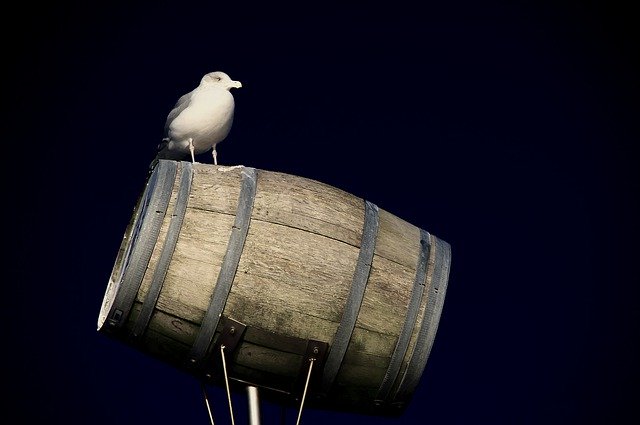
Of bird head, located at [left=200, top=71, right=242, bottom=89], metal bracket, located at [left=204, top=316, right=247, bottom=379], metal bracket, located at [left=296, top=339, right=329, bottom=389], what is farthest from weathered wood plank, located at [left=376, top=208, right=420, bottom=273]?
bird head, located at [left=200, top=71, right=242, bottom=89]

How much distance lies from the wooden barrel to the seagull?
22.4 inches

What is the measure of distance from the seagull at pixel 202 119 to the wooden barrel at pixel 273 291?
0.57 metres

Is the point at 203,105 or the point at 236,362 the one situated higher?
the point at 203,105

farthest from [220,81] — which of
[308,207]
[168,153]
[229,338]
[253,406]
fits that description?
[253,406]

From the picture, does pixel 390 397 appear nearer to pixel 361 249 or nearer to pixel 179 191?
pixel 361 249

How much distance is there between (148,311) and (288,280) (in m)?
0.46

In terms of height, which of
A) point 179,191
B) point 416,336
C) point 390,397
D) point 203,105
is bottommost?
point 390,397

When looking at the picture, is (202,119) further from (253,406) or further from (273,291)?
(253,406)

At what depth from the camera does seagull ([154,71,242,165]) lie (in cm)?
316

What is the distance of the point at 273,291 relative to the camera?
2428mm

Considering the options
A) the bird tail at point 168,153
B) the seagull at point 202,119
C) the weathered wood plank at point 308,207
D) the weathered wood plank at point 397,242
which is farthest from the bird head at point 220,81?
the weathered wood plank at point 397,242

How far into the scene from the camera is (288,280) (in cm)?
245

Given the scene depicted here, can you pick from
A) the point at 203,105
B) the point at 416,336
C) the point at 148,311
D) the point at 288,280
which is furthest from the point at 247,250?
the point at 203,105

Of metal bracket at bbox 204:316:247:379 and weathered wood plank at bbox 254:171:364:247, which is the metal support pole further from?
weathered wood plank at bbox 254:171:364:247
